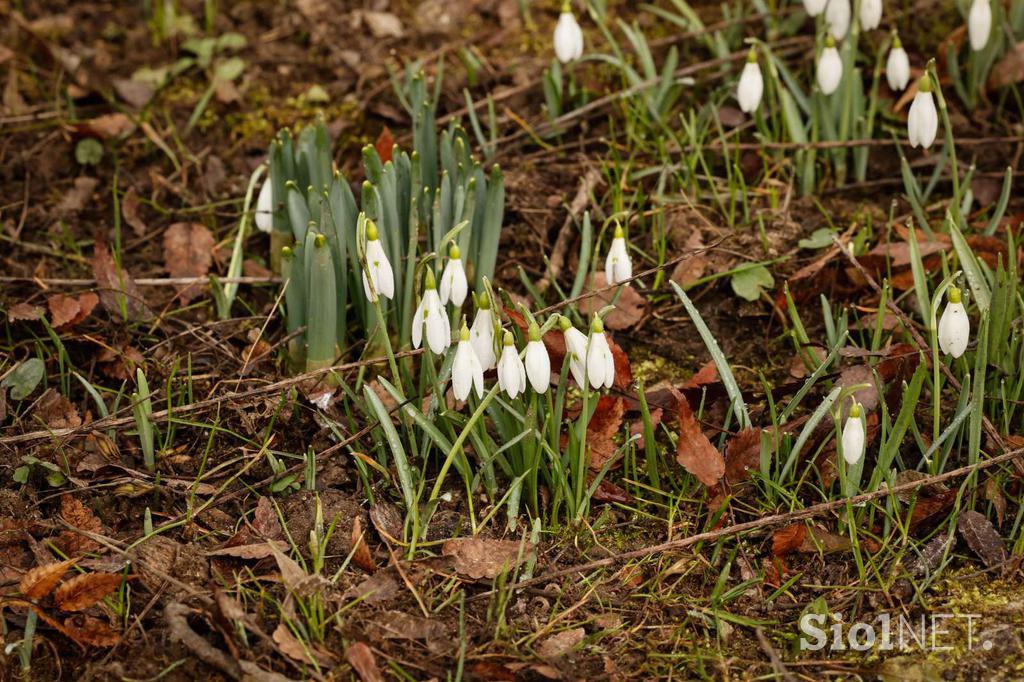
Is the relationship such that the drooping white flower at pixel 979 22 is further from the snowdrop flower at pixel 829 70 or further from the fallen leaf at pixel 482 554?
the fallen leaf at pixel 482 554

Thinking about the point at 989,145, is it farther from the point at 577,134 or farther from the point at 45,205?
the point at 45,205

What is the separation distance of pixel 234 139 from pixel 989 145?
8.74 feet

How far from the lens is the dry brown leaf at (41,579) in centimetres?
237

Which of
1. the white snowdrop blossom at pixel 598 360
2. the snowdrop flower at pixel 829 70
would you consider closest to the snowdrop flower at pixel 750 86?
the snowdrop flower at pixel 829 70

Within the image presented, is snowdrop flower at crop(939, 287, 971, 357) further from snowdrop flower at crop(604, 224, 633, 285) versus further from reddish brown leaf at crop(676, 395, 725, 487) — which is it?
snowdrop flower at crop(604, 224, 633, 285)

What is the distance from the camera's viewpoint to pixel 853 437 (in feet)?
8.03

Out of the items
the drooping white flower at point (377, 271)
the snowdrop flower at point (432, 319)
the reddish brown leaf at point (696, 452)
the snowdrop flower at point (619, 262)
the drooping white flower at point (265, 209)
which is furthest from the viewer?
the drooping white flower at point (265, 209)

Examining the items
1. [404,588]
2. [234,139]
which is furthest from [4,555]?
[234,139]

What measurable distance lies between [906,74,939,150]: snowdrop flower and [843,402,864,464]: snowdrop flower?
2.86 feet

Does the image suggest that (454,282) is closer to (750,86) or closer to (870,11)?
(750,86)

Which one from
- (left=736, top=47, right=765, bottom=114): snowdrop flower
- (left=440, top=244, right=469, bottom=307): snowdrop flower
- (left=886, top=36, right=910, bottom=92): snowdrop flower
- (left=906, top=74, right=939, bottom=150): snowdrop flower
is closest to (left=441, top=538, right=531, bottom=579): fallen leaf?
(left=440, top=244, right=469, bottom=307): snowdrop flower

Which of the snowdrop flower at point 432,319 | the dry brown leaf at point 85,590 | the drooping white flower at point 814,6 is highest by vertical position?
the drooping white flower at point 814,6

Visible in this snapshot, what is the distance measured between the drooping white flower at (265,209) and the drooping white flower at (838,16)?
1.79m

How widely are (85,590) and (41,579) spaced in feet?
0.31
